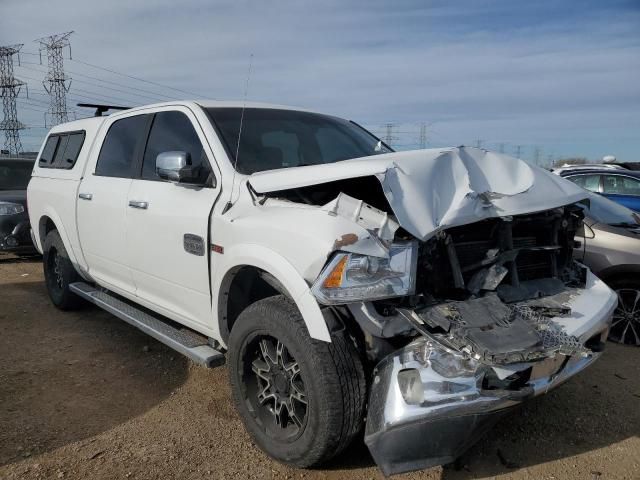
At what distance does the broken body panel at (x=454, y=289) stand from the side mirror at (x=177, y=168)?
1.46 feet

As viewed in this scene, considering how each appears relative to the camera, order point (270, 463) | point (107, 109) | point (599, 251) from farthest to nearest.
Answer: point (107, 109)
point (599, 251)
point (270, 463)

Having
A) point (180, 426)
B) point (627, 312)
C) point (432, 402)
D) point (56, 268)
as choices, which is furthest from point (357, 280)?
point (56, 268)

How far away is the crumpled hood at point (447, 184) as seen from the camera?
2705 millimetres

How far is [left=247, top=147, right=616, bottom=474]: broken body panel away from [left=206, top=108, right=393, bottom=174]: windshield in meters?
0.47

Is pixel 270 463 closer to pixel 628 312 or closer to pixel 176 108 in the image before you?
pixel 176 108

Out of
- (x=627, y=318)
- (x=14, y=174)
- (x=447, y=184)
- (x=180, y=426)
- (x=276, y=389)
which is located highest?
(x=447, y=184)

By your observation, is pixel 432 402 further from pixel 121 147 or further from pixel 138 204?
pixel 121 147

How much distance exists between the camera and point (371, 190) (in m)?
3.19

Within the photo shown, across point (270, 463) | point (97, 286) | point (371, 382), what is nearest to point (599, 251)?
point (371, 382)

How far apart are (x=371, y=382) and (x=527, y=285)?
3.88 ft

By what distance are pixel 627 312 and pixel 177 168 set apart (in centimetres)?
406

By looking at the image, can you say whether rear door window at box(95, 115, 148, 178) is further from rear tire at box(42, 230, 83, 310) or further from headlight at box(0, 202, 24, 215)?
headlight at box(0, 202, 24, 215)

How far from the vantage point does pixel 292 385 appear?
2920mm

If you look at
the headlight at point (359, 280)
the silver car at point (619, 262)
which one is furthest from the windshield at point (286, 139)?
the silver car at point (619, 262)
